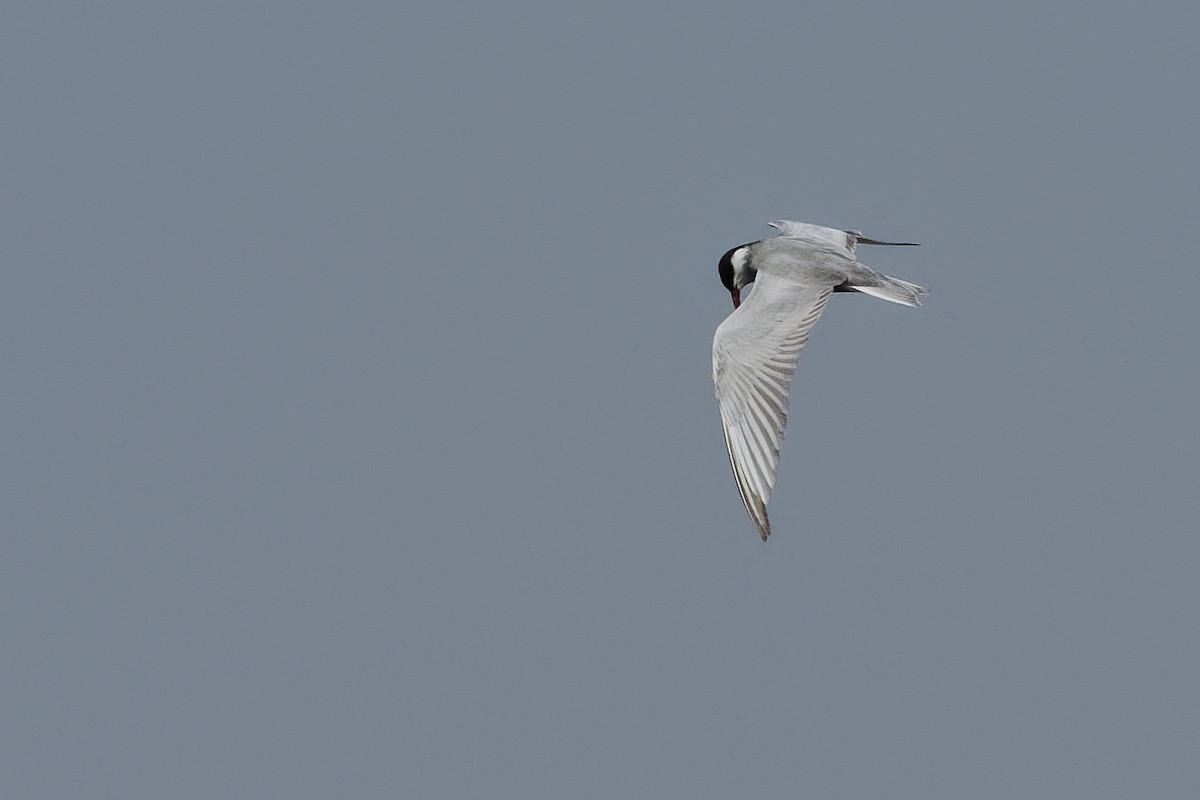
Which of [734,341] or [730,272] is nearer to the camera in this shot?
Answer: [734,341]

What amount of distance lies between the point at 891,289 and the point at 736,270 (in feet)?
7.46

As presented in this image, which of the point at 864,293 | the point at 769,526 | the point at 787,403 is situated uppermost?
the point at 864,293

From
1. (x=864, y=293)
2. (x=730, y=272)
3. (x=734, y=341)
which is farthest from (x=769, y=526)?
(x=730, y=272)

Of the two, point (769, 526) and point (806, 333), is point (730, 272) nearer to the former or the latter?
point (806, 333)

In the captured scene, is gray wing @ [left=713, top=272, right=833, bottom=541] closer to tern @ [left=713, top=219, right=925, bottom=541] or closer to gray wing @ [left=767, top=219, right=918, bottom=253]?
tern @ [left=713, top=219, right=925, bottom=541]

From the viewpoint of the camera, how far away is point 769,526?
1648cm

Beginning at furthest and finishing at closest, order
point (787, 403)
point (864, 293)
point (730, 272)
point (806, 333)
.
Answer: point (730, 272) → point (864, 293) → point (806, 333) → point (787, 403)

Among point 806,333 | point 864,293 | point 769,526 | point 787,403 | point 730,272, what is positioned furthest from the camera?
point 730,272

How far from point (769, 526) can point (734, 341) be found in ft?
9.61

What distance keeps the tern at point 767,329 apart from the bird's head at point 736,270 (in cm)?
1

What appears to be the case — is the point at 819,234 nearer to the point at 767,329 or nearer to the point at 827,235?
the point at 827,235

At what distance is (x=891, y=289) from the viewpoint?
21484 millimetres

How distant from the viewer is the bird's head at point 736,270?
74.6 ft

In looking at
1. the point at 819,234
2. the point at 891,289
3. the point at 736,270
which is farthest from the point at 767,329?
the point at 819,234
